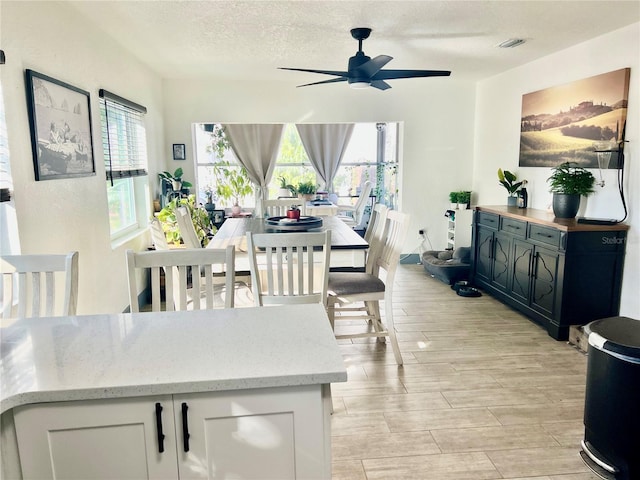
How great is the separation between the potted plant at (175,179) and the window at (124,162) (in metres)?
0.37

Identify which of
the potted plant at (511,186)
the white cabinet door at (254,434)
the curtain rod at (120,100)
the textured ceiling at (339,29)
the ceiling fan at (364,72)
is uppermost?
the textured ceiling at (339,29)

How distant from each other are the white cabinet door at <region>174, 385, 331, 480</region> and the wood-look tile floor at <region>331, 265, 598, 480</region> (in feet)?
3.39

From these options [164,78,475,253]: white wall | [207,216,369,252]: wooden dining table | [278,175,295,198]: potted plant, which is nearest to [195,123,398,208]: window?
[278,175,295,198]: potted plant

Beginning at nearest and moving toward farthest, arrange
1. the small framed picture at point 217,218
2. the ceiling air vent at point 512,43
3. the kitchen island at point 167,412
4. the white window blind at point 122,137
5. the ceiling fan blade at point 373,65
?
the kitchen island at point 167,412, the ceiling fan blade at point 373,65, the white window blind at point 122,137, the ceiling air vent at point 512,43, the small framed picture at point 217,218

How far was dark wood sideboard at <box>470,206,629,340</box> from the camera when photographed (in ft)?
11.2

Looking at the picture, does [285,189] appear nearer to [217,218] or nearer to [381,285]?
[217,218]

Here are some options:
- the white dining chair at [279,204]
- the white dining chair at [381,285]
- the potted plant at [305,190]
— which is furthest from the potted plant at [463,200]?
the white dining chair at [381,285]

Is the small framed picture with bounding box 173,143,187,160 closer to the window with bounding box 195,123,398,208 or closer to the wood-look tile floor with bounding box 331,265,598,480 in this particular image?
the window with bounding box 195,123,398,208

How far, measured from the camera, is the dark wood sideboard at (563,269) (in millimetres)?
3414

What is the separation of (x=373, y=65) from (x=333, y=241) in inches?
50.4

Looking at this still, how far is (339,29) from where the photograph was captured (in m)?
3.44

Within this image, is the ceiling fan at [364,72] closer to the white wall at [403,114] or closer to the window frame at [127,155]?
the window frame at [127,155]

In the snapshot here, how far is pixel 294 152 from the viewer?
26.7 ft

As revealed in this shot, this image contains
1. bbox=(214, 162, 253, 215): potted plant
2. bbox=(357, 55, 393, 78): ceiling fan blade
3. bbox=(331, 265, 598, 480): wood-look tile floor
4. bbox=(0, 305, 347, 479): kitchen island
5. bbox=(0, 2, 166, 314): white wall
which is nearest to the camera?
bbox=(0, 305, 347, 479): kitchen island
